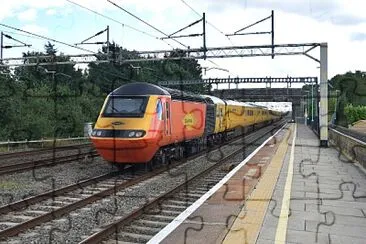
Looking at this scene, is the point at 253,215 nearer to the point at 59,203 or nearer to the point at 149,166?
the point at 59,203

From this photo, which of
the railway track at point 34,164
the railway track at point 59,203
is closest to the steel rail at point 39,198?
the railway track at point 59,203

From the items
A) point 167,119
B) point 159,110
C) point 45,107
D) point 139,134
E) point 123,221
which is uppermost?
point 45,107

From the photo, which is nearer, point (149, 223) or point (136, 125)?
point (149, 223)

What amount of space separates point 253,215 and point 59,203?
4246 mm

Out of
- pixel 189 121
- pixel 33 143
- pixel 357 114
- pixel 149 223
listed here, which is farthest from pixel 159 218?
pixel 357 114

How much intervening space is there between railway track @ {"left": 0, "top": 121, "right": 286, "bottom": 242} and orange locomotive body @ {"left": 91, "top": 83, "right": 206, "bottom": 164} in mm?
Result: 783

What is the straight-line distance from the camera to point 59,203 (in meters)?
9.94

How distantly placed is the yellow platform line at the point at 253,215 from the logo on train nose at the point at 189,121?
5.64 meters

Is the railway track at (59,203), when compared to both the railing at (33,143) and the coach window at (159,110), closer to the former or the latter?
the coach window at (159,110)

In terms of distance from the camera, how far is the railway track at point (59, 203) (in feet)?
26.1

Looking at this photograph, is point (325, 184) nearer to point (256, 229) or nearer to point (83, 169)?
point (256, 229)

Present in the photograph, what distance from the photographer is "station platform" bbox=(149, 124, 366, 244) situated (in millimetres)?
6891

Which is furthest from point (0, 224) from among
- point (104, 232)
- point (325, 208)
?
point (325, 208)

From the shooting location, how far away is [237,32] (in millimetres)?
25641
